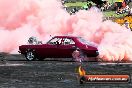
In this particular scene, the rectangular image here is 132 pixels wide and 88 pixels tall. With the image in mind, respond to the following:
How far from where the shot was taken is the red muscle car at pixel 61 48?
28.8m

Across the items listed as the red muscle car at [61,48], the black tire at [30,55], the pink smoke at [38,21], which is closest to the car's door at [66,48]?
the red muscle car at [61,48]

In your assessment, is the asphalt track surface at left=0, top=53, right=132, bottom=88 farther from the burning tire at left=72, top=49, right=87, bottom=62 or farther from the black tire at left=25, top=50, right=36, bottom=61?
the black tire at left=25, top=50, right=36, bottom=61

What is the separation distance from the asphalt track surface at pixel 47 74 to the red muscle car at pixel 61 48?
0.87 meters

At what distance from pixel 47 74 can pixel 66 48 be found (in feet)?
22.1

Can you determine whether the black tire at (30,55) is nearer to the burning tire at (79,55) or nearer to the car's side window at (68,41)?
the car's side window at (68,41)

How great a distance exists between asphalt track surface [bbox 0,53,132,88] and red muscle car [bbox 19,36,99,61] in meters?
0.87

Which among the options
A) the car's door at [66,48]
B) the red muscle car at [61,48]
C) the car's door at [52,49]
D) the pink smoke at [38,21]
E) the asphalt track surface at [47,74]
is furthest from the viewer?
the pink smoke at [38,21]

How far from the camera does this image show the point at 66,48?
2912 centimetres

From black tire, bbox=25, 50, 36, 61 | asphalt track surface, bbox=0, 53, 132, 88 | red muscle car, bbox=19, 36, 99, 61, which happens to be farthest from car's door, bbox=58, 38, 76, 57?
black tire, bbox=25, 50, 36, 61

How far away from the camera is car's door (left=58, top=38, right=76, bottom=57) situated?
29141 mm

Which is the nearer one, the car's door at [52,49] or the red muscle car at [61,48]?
the red muscle car at [61,48]

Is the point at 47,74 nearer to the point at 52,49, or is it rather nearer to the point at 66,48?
the point at 66,48

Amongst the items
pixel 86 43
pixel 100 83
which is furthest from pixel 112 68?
pixel 100 83

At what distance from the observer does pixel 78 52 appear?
1153 inches
